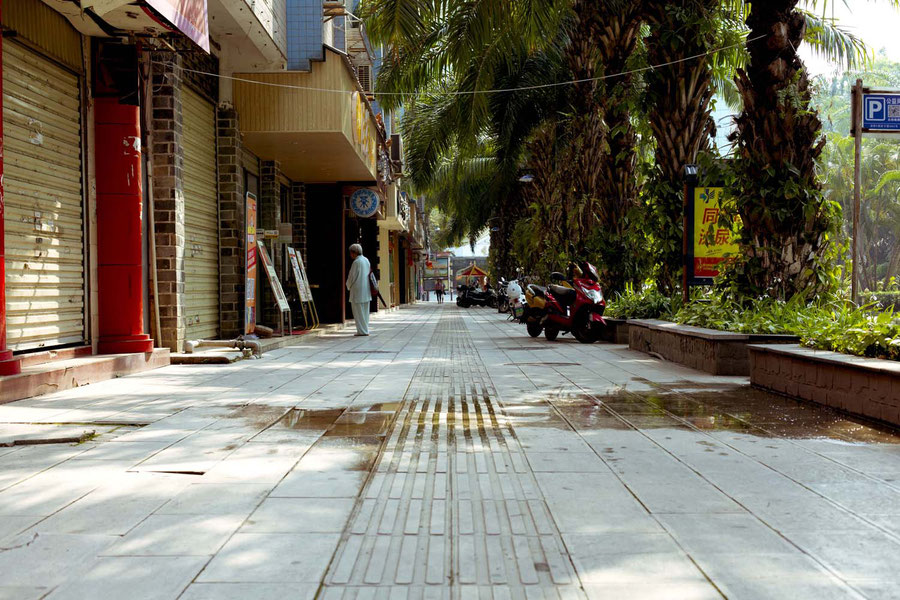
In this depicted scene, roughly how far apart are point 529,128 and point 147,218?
43.4 ft

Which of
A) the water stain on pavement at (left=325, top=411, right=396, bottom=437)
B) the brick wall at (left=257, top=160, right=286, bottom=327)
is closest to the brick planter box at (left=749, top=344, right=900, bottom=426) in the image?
the water stain on pavement at (left=325, top=411, right=396, bottom=437)

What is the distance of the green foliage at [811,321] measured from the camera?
20.1 ft

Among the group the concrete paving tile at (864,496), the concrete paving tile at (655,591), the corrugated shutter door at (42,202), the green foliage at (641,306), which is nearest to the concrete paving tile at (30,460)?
the concrete paving tile at (655,591)

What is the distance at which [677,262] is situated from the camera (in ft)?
43.9

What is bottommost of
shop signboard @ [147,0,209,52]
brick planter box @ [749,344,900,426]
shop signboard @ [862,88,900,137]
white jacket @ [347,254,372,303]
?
brick planter box @ [749,344,900,426]

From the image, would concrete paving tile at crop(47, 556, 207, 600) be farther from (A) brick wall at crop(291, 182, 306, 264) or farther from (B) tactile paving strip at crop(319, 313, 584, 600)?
(A) brick wall at crop(291, 182, 306, 264)

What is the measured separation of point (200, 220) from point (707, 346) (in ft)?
27.1

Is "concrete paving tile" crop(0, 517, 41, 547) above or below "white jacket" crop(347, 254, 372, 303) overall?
below

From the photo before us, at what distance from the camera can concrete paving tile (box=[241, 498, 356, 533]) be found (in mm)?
3289

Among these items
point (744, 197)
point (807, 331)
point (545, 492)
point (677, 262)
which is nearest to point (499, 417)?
point (545, 492)

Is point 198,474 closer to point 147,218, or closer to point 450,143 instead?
point 147,218

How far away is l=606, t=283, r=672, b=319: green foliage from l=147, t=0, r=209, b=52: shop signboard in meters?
7.77

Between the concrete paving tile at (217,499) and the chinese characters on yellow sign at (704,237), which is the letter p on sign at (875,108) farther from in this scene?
the concrete paving tile at (217,499)

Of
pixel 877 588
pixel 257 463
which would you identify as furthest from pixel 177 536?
pixel 877 588
